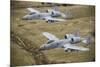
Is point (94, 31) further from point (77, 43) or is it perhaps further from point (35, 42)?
point (35, 42)

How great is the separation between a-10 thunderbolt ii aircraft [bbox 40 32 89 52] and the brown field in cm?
4

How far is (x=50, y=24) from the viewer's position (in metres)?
1.90

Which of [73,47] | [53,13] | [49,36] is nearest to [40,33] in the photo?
[49,36]

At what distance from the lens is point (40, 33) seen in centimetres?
187

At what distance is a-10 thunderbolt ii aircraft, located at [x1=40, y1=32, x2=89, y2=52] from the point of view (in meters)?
1.88

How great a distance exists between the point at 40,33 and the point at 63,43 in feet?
0.95

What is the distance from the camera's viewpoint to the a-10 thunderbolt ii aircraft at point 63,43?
74.2 inches

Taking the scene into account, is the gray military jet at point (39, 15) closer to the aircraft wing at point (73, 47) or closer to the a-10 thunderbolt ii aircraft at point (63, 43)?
the a-10 thunderbolt ii aircraft at point (63, 43)

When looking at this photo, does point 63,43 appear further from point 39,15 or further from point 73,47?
point 39,15

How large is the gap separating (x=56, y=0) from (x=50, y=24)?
11.0 inches

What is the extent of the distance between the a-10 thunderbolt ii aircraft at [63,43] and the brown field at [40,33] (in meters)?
0.04

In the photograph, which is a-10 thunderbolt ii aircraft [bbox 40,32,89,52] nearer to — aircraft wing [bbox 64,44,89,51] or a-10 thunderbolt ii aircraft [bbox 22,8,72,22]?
aircraft wing [bbox 64,44,89,51]

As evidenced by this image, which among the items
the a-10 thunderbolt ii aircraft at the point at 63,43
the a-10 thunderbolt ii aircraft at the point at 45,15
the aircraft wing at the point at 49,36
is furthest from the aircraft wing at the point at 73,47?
the a-10 thunderbolt ii aircraft at the point at 45,15

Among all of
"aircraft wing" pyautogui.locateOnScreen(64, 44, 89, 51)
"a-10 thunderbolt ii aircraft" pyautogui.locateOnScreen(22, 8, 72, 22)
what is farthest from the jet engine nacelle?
"aircraft wing" pyautogui.locateOnScreen(64, 44, 89, 51)
